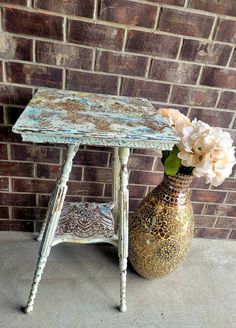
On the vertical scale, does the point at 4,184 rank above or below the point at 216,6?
below

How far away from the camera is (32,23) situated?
0.90m

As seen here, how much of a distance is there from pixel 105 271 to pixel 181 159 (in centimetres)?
63

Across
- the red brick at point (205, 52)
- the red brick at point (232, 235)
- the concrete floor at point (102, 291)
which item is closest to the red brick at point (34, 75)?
the red brick at point (205, 52)

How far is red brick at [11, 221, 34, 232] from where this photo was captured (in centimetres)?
129

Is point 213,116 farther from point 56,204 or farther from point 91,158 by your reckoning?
point 56,204

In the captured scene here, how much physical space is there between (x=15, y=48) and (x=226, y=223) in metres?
1.26

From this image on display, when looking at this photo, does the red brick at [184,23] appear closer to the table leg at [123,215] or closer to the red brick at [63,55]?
the red brick at [63,55]

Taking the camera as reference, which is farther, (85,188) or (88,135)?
(85,188)

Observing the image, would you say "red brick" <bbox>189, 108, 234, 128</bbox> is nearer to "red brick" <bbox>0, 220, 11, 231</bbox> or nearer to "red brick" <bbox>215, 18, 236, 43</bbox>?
"red brick" <bbox>215, 18, 236, 43</bbox>

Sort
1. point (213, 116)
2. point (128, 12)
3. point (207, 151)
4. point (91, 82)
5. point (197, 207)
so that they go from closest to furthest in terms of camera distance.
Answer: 1. point (207, 151)
2. point (128, 12)
3. point (91, 82)
4. point (213, 116)
5. point (197, 207)

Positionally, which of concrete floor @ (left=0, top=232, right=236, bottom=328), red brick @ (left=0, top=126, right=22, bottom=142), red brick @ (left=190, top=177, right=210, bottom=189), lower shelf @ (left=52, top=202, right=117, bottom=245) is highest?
red brick @ (left=0, top=126, right=22, bottom=142)

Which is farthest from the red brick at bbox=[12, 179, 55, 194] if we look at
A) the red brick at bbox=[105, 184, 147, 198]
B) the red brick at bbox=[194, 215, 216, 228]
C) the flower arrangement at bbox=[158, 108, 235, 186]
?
the red brick at bbox=[194, 215, 216, 228]

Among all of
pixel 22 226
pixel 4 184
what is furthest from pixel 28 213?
pixel 4 184

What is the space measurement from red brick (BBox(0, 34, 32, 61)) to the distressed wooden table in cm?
16
